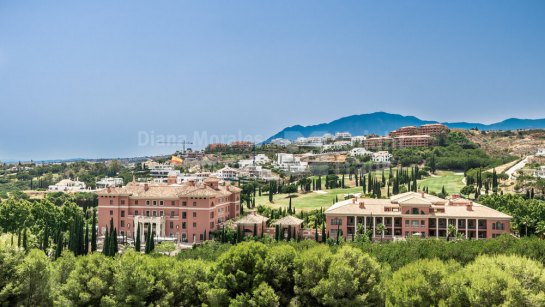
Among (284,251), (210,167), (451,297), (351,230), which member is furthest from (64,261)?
(210,167)

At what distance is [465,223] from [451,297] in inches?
1514

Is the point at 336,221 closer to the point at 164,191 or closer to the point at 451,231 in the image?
the point at 451,231

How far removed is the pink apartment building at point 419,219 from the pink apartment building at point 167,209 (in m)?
15.1

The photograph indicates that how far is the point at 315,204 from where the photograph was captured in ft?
306

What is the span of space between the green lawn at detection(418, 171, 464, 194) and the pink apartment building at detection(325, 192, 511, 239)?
113 ft

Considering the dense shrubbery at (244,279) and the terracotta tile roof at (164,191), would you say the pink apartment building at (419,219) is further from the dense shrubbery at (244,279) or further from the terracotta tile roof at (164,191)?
the dense shrubbery at (244,279)

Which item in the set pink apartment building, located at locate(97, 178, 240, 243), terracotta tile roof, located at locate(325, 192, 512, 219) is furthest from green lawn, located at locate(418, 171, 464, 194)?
pink apartment building, located at locate(97, 178, 240, 243)

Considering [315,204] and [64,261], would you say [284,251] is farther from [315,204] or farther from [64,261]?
[315,204]

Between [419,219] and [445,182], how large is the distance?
48662 mm

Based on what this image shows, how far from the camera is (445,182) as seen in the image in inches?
4306

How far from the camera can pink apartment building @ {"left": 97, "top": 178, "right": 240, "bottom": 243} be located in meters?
67.6

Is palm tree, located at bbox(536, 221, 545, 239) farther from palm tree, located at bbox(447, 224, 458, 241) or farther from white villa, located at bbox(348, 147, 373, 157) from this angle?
white villa, located at bbox(348, 147, 373, 157)

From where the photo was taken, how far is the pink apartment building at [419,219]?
63.1 m

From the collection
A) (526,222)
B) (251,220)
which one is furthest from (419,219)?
(251,220)
